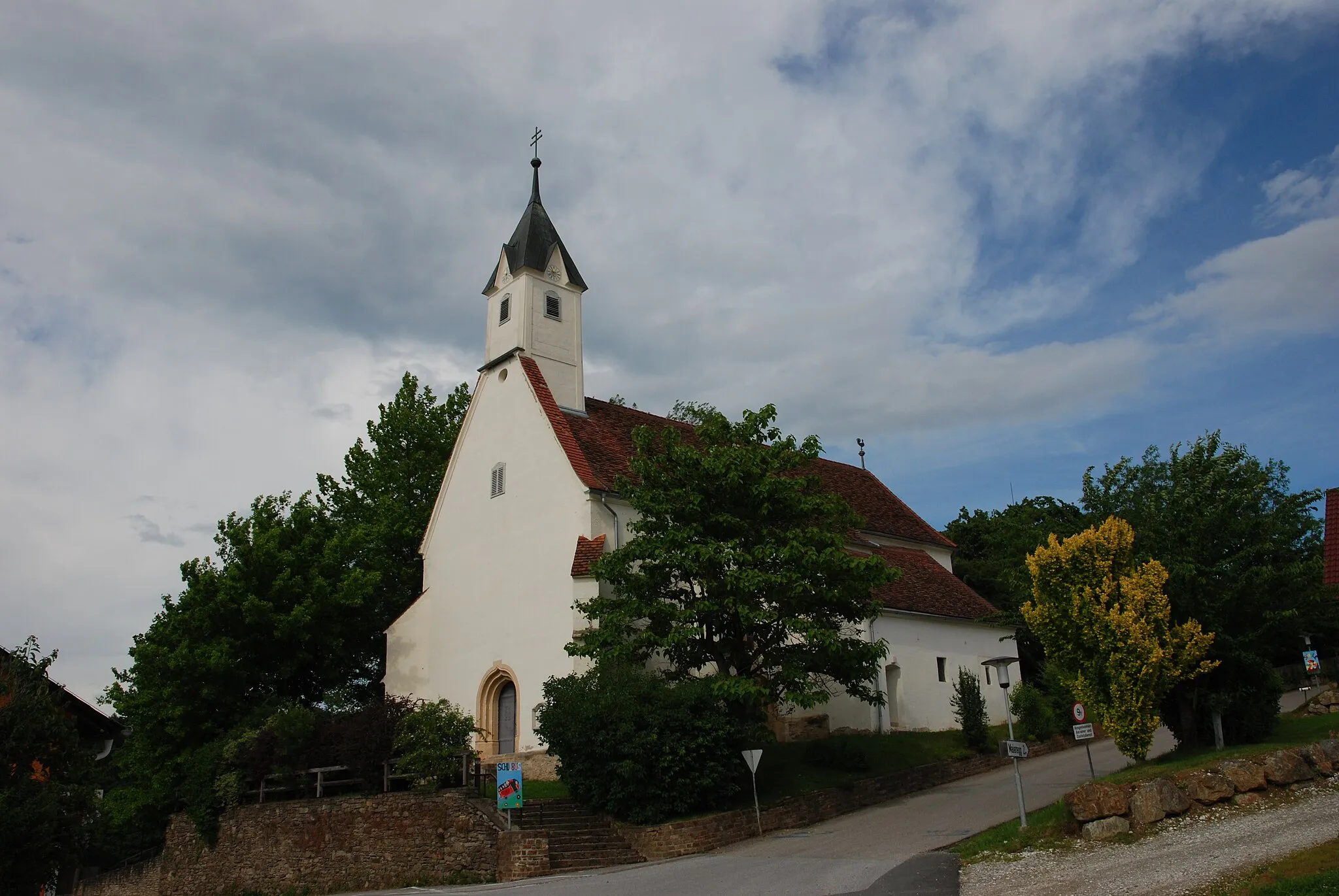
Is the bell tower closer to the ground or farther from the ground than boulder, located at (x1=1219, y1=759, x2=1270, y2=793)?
farther from the ground

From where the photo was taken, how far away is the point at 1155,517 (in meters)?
19.1

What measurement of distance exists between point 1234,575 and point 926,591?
1506 cm

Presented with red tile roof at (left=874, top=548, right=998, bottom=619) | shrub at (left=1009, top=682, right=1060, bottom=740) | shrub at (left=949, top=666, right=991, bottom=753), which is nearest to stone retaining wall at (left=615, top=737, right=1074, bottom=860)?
shrub at (left=949, top=666, right=991, bottom=753)

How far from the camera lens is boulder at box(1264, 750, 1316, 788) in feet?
49.3

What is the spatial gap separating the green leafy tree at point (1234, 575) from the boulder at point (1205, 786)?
327cm

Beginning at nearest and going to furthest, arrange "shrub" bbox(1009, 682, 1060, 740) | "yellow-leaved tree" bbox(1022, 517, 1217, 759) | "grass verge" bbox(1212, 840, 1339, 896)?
1. "grass verge" bbox(1212, 840, 1339, 896)
2. "yellow-leaved tree" bbox(1022, 517, 1217, 759)
3. "shrub" bbox(1009, 682, 1060, 740)

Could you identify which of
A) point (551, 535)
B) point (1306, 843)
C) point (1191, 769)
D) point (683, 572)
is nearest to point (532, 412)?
point (551, 535)

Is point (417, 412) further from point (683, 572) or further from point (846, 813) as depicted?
point (846, 813)

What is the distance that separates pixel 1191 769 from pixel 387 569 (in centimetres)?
2572

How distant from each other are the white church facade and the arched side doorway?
4cm

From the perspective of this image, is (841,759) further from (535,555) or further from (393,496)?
(393,496)

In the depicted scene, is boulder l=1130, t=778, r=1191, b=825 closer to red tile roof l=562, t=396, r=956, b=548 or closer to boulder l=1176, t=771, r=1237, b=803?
boulder l=1176, t=771, r=1237, b=803

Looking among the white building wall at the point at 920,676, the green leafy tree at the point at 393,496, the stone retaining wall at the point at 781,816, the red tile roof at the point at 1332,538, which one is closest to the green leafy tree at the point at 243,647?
the green leafy tree at the point at 393,496

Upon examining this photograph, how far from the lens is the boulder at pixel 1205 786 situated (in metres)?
14.9
